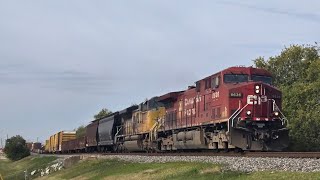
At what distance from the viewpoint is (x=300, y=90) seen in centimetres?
3947

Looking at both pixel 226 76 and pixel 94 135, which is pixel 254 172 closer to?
pixel 226 76

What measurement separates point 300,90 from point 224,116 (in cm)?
1993

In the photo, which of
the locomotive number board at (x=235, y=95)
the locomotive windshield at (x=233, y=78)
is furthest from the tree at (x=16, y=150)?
the locomotive number board at (x=235, y=95)

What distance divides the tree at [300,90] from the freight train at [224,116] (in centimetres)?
668

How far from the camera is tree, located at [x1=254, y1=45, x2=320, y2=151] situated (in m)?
34.8

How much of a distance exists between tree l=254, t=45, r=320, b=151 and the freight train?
263 inches

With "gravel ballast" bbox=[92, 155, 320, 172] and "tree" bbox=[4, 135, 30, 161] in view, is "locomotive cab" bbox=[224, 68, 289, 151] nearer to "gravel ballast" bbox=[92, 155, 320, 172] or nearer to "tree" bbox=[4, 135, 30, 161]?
"gravel ballast" bbox=[92, 155, 320, 172]

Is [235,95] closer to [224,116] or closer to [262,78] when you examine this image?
[224,116]

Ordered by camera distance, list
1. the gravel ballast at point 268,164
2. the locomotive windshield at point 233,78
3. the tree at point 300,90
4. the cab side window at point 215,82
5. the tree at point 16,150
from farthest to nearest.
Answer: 1. the tree at point 16,150
2. the tree at point 300,90
3. the cab side window at point 215,82
4. the locomotive windshield at point 233,78
5. the gravel ballast at point 268,164

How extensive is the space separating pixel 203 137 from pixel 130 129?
1450 cm

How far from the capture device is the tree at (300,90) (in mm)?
34750

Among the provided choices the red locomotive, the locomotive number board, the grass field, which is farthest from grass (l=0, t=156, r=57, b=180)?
the locomotive number board

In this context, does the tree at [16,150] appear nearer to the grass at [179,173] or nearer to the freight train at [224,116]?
the freight train at [224,116]

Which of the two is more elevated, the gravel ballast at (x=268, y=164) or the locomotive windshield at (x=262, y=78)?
the locomotive windshield at (x=262, y=78)
